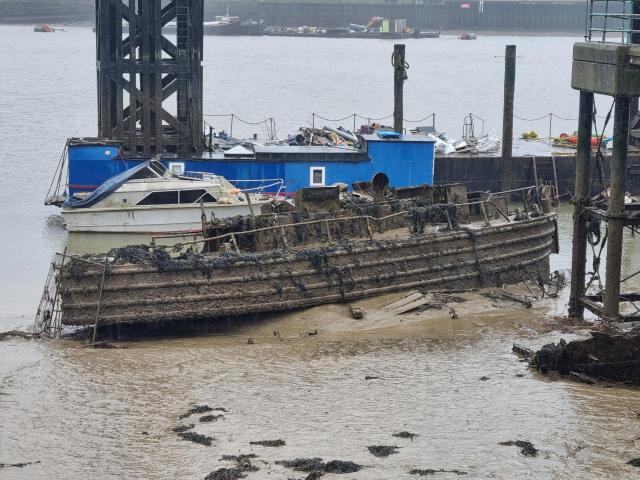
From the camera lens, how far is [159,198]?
100ft

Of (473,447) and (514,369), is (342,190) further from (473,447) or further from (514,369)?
(473,447)

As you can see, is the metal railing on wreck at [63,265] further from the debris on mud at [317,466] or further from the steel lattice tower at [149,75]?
the steel lattice tower at [149,75]

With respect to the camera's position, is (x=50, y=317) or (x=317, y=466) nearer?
(x=317, y=466)

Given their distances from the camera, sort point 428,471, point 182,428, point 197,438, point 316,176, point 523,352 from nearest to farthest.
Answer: point 428,471 < point 197,438 < point 182,428 < point 523,352 < point 316,176

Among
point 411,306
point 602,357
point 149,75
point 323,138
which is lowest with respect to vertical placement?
point 411,306

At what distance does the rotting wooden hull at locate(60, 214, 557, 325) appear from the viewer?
66.5 feet

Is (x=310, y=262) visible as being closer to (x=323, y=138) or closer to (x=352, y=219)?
(x=352, y=219)

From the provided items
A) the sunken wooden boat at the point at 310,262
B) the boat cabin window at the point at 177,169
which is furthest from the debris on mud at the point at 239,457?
the boat cabin window at the point at 177,169

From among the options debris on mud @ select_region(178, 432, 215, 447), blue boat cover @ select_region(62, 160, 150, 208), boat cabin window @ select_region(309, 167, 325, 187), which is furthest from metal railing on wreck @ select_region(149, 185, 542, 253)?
boat cabin window @ select_region(309, 167, 325, 187)

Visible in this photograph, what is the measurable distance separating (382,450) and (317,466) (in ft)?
3.40

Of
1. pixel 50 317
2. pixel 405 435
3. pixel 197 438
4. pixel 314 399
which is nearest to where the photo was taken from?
pixel 197 438

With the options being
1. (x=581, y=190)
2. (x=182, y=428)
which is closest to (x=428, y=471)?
(x=182, y=428)

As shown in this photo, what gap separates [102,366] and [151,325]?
2453 millimetres

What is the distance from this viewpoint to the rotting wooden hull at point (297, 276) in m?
20.3
